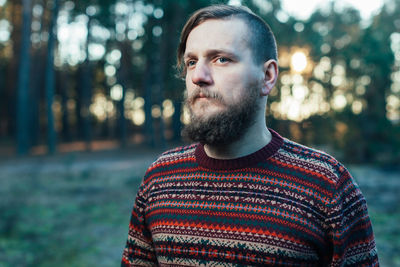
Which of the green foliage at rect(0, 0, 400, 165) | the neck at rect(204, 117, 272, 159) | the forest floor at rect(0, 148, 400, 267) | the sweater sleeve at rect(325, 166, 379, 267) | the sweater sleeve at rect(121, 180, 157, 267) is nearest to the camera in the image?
the sweater sleeve at rect(325, 166, 379, 267)

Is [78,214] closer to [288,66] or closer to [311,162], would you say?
[311,162]

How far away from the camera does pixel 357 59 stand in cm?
2036

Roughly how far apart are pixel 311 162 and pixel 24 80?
2113 cm

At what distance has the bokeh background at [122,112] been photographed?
703cm

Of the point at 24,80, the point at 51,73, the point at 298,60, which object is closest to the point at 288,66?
the point at 298,60

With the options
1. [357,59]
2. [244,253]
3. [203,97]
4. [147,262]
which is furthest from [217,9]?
[357,59]

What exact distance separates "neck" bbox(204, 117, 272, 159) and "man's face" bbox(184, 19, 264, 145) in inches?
1.6

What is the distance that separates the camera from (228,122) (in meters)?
1.78

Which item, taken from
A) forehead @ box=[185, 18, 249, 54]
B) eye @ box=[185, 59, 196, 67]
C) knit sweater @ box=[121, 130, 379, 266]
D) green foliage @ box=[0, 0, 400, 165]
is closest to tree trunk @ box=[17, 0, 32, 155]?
green foliage @ box=[0, 0, 400, 165]

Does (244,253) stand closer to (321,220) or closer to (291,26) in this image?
(321,220)

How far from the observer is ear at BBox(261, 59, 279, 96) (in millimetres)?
1883

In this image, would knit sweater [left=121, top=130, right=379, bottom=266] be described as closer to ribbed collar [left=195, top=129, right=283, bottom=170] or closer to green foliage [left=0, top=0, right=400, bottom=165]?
ribbed collar [left=195, top=129, right=283, bottom=170]

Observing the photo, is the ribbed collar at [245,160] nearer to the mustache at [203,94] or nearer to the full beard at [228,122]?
the full beard at [228,122]

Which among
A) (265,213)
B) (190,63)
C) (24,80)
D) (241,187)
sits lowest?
(265,213)
